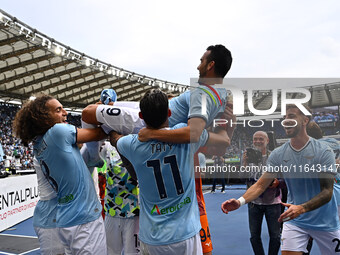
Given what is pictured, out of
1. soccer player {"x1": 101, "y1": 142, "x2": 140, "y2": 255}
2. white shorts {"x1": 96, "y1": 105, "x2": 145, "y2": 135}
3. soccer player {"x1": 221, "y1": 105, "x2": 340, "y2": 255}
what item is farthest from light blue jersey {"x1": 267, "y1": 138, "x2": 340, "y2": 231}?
white shorts {"x1": 96, "y1": 105, "x2": 145, "y2": 135}

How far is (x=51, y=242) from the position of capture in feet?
9.15

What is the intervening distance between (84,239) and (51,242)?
1.44ft

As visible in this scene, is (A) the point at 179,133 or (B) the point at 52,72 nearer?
(A) the point at 179,133

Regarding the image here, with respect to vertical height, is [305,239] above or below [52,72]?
below

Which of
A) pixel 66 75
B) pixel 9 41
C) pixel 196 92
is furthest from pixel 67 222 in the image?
pixel 66 75

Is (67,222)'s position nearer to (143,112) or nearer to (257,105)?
(143,112)

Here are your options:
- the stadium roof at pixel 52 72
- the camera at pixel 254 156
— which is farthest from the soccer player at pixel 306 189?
the stadium roof at pixel 52 72

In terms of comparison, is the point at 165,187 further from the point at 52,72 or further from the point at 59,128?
the point at 52,72

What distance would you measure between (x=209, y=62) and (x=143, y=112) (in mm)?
800

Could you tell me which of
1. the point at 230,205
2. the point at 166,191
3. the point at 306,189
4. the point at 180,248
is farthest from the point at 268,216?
the point at 166,191

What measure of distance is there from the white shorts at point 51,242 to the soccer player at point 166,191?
0.97 metres

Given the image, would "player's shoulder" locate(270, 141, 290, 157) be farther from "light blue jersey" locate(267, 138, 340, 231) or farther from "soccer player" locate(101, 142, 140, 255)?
"soccer player" locate(101, 142, 140, 255)

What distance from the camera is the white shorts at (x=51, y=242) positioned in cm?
276

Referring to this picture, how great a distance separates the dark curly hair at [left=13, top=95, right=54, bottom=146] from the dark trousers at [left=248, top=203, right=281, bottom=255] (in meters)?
3.23
